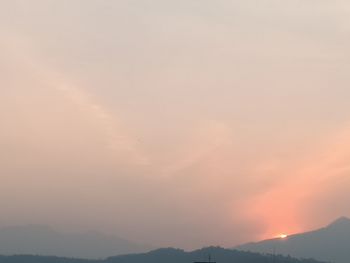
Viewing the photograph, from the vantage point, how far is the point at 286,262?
199 meters

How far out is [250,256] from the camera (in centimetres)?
19538

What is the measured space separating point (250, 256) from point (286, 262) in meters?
8.81

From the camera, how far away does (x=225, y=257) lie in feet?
648

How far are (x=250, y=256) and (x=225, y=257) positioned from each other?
5.61 metres

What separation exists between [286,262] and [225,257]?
13279 mm
